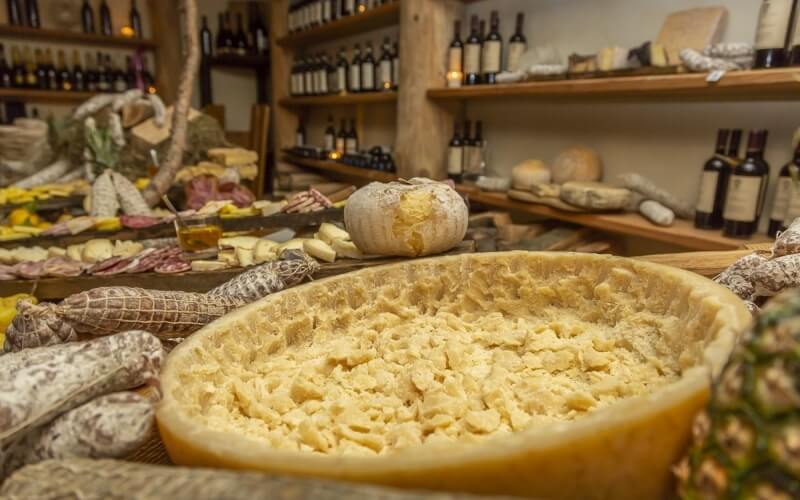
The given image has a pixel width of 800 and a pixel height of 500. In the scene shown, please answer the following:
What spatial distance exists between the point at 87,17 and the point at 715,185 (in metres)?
5.49

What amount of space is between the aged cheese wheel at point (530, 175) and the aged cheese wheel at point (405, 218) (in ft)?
3.91

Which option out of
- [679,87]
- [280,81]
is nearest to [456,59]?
[679,87]

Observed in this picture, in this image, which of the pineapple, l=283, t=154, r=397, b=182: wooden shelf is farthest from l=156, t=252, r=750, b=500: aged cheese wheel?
l=283, t=154, r=397, b=182: wooden shelf

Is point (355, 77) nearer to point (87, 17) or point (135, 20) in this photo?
point (135, 20)

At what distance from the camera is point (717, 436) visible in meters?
0.40

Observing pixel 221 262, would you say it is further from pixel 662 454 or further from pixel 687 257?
pixel 662 454

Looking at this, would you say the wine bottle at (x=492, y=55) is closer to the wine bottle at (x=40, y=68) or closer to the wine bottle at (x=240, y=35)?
the wine bottle at (x=240, y=35)

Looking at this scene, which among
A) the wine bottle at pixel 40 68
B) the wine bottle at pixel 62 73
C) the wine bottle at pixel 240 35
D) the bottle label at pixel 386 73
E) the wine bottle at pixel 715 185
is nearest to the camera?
the wine bottle at pixel 715 185

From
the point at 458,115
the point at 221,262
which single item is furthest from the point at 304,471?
the point at 458,115

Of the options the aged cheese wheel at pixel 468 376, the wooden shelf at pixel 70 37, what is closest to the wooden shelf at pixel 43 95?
the wooden shelf at pixel 70 37

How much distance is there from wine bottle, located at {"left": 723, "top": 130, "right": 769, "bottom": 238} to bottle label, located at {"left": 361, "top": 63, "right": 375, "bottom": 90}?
2.59 m

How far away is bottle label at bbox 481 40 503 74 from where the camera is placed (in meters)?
2.66

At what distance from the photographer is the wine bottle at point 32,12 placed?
4.63 metres

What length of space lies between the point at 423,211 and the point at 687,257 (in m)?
0.56
